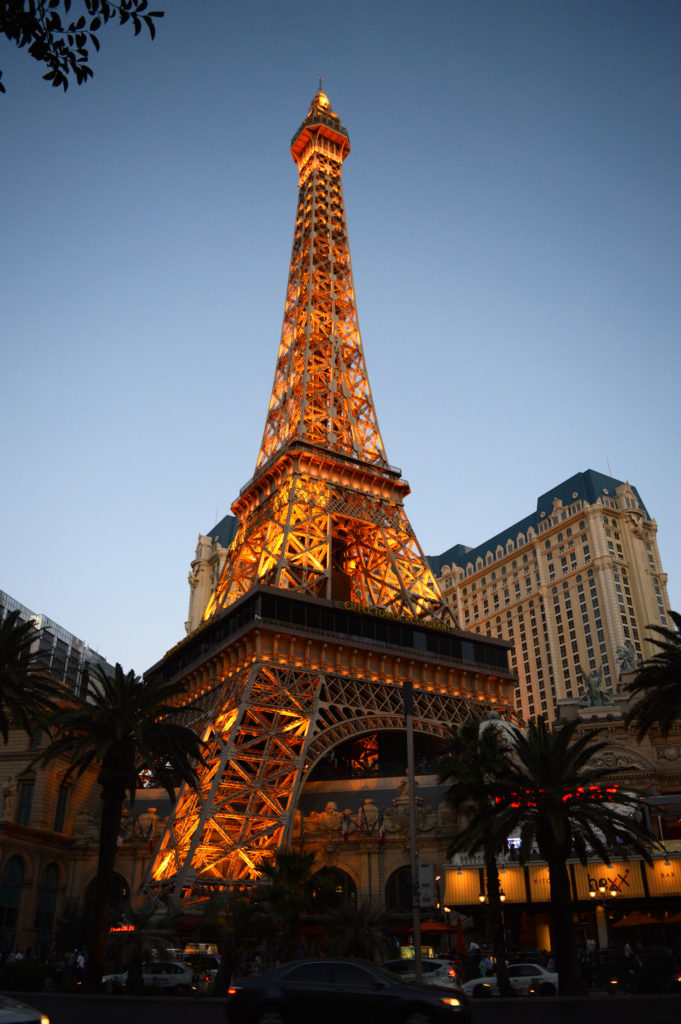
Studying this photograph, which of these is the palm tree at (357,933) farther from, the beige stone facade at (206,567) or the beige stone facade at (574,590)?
the beige stone facade at (206,567)

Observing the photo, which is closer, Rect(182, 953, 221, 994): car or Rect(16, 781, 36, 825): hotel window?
Rect(182, 953, 221, 994): car

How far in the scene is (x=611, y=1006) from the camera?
21.3 metres

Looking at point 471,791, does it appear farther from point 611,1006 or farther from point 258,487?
point 258,487

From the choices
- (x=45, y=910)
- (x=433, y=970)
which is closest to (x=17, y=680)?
(x=433, y=970)

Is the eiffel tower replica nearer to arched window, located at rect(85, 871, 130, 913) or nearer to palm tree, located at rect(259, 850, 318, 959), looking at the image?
palm tree, located at rect(259, 850, 318, 959)

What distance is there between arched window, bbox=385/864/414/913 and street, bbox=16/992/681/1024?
60.4 feet

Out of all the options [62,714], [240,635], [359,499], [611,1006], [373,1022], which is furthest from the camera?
[359,499]

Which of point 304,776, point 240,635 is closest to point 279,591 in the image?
point 240,635

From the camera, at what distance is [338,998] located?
14734mm

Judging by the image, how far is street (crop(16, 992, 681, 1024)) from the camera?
17703mm

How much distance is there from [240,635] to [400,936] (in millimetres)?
18076

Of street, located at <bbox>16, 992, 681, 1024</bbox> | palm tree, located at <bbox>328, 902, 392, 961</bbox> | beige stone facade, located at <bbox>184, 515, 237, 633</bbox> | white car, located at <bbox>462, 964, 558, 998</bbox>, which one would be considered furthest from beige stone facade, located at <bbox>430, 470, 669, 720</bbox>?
street, located at <bbox>16, 992, 681, 1024</bbox>

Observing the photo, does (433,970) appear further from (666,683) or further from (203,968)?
(666,683)

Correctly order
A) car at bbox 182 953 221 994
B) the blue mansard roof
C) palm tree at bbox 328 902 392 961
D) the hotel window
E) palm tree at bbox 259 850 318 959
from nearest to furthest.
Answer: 1. palm tree at bbox 259 850 318 959
2. palm tree at bbox 328 902 392 961
3. car at bbox 182 953 221 994
4. the hotel window
5. the blue mansard roof
